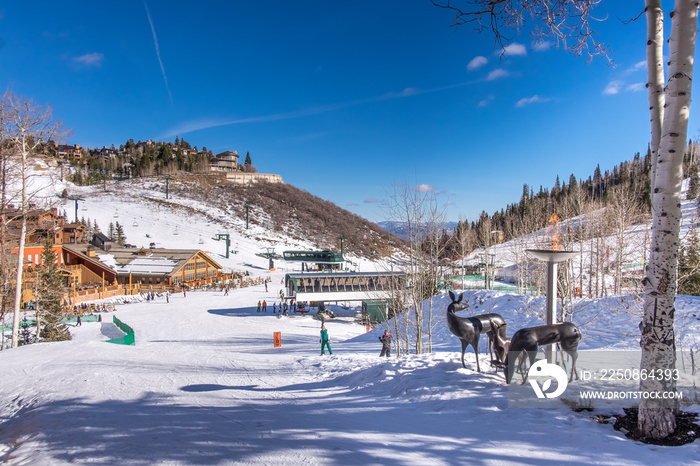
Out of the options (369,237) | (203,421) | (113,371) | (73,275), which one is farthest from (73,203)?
(203,421)

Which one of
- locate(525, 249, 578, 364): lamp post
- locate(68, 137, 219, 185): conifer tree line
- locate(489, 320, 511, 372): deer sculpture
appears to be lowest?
locate(489, 320, 511, 372): deer sculpture

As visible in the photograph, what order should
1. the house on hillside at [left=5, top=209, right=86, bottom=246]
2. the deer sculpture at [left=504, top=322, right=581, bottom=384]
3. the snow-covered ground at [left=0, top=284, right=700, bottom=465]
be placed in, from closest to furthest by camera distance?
the snow-covered ground at [left=0, top=284, right=700, bottom=465] < the deer sculpture at [left=504, top=322, right=581, bottom=384] < the house on hillside at [left=5, top=209, right=86, bottom=246]

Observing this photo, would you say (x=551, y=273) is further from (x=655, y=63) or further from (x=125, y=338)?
(x=125, y=338)

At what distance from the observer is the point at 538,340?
18.6 ft

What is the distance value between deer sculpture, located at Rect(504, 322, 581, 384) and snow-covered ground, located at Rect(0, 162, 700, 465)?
0.56 m

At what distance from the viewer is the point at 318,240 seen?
265ft

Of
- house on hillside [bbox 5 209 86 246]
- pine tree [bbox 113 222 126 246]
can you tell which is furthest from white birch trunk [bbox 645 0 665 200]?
pine tree [bbox 113 222 126 246]

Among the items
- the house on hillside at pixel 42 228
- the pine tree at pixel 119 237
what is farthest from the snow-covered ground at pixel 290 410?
the pine tree at pixel 119 237

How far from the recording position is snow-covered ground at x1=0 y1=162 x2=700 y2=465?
4324mm

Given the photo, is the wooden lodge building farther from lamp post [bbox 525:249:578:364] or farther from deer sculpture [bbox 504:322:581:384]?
lamp post [bbox 525:249:578:364]

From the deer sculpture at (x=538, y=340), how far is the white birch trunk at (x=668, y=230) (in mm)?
1560

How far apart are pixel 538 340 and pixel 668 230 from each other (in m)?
2.44

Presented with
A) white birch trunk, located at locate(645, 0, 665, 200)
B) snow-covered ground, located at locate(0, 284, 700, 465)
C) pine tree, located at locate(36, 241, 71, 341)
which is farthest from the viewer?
pine tree, located at locate(36, 241, 71, 341)

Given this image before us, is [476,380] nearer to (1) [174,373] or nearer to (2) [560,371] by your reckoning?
(2) [560,371]
